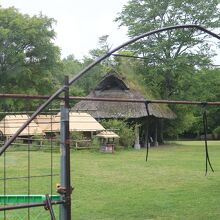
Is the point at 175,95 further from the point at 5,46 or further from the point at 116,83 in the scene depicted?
the point at 5,46

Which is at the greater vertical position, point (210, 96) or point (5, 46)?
point (5, 46)

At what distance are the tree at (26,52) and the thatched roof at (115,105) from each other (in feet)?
30.6

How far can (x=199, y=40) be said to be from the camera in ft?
116

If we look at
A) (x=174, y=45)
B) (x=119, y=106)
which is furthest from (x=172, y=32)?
(x=119, y=106)

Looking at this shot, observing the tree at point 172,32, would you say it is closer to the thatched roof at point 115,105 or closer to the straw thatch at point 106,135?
the thatched roof at point 115,105

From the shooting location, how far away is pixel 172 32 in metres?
34.8

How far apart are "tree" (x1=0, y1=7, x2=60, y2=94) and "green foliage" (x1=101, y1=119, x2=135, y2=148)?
13481 mm

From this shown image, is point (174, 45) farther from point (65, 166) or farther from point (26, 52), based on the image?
point (65, 166)

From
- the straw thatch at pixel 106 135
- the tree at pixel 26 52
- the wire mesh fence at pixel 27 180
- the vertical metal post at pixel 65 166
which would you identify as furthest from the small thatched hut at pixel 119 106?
the vertical metal post at pixel 65 166

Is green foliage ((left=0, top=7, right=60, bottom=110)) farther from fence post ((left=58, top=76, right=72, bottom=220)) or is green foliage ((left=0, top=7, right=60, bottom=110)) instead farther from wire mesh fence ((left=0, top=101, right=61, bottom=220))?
fence post ((left=58, top=76, right=72, bottom=220))

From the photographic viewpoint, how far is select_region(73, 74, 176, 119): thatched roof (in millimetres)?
28375

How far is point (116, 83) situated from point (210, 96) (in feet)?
24.8

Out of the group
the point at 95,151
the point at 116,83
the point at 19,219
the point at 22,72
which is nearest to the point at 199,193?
the point at 19,219

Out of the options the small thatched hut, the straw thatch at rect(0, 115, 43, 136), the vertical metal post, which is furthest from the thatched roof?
the vertical metal post
